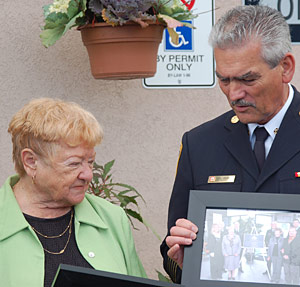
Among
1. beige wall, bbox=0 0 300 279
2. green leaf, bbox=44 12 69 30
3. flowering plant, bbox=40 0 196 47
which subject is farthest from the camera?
beige wall, bbox=0 0 300 279

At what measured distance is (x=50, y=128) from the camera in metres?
3.17

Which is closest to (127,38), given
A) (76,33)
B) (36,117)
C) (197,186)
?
(76,33)

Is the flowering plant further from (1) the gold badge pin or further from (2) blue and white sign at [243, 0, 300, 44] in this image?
(1) the gold badge pin

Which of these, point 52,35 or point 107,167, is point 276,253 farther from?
point 52,35

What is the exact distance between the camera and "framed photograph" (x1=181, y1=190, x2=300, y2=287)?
2641 mm

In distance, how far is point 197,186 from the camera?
9.83 feet

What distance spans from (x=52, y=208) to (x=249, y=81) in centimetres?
100

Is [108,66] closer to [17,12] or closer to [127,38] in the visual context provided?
[127,38]

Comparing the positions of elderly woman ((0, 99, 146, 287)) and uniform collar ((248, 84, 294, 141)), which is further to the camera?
elderly woman ((0, 99, 146, 287))

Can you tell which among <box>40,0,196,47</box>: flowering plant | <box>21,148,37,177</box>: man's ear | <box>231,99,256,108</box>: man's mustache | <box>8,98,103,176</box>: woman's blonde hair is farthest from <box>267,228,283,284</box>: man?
<box>40,0,196,47</box>: flowering plant

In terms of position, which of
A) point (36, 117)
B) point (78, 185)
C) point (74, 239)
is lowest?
point (74, 239)

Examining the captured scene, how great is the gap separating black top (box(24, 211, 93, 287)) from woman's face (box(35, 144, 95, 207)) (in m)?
0.10

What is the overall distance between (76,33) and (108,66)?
17.8 inches

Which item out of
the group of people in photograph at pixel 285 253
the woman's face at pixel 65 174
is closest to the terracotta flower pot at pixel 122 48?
the woman's face at pixel 65 174
